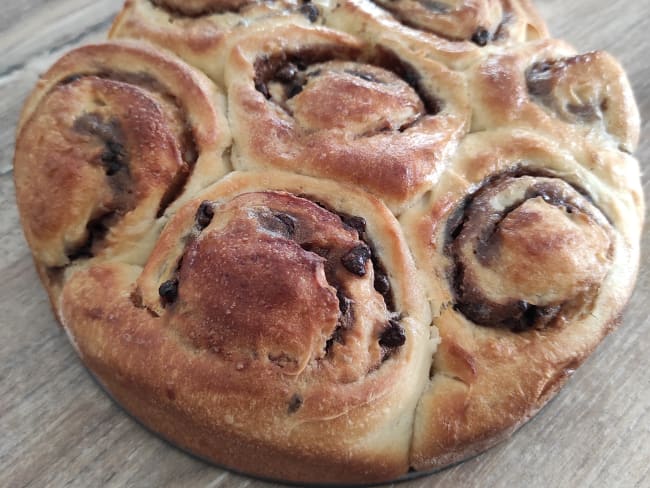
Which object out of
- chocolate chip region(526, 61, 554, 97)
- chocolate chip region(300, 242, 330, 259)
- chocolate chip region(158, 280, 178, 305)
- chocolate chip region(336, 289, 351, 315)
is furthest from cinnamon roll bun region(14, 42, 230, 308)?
chocolate chip region(526, 61, 554, 97)

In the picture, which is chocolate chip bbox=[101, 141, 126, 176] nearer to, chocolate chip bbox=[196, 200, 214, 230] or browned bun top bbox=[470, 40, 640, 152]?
chocolate chip bbox=[196, 200, 214, 230]

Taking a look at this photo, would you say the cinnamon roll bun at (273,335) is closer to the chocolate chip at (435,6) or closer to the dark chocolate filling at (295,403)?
the dark chocolate filling at (295,403)

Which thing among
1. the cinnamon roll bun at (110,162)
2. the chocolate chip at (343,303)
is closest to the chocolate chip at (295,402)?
the chocolate chip at (343,303)

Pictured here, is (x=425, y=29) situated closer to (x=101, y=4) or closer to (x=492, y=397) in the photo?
(x=492, y=397)

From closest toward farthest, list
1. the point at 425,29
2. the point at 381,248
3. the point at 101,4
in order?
1. the point at 381,248
2. the point at 425,29
3. the point at 101,4

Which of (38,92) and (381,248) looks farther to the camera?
(38,92)

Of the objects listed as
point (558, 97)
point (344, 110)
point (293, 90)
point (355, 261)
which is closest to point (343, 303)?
point (355, 261)

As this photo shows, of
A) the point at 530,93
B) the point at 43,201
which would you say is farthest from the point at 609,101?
the point at 43,201
